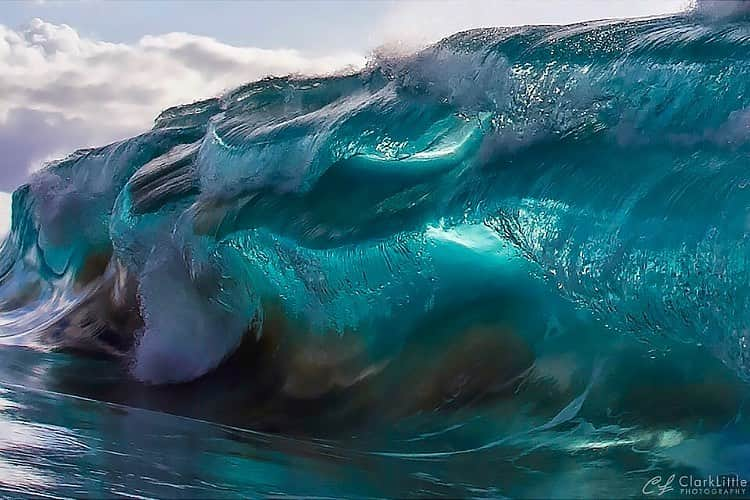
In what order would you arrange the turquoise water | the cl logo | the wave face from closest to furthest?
the cl logo < the turquoise water < the wave face

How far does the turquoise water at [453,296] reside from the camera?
2.62 m

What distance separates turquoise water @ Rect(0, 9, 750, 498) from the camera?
2.62 meters

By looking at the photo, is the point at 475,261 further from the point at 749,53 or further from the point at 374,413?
the point at 749,53

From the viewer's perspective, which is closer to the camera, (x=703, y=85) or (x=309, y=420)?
(x=703, y=85)

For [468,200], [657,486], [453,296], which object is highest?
[468,200]

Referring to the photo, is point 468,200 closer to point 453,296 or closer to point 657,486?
point 453,296

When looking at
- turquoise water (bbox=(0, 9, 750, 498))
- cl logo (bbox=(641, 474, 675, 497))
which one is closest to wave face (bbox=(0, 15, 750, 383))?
turquoise water (bbox=(0, 9, 750, 498))

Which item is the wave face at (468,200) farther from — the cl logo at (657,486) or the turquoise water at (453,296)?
the cl logo at (657,486)

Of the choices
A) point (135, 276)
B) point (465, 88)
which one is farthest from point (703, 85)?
point (135, 276)

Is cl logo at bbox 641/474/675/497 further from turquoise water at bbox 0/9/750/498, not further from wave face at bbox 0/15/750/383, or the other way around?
wave face at bbox 0/15/750/383

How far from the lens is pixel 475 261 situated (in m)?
3.69

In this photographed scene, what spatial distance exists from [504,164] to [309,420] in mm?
1337

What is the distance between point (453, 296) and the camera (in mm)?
3719

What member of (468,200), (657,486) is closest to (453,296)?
(468,200)
